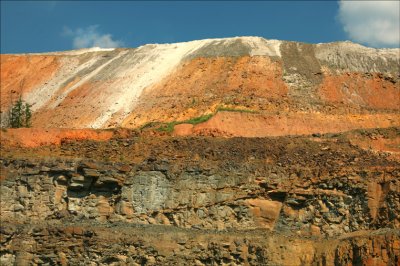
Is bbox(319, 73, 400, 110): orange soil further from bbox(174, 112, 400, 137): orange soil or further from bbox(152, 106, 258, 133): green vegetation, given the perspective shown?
bbox(152, 106, 258, 133): green vegetation

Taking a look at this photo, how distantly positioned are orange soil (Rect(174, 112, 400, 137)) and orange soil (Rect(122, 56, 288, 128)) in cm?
196

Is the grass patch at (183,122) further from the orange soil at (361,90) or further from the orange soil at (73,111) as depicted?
the orange soil at (361,90)

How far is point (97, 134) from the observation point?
36.2 meters

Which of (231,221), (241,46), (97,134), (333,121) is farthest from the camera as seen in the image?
(241,46)

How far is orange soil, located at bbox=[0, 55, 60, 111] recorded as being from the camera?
56656 mm

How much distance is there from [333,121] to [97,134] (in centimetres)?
1375

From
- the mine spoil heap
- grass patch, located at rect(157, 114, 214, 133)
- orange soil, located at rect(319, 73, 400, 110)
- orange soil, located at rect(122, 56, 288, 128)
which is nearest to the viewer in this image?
the mine spoil heap

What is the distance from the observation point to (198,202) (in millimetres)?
30375

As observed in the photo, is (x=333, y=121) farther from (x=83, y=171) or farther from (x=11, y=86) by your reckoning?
(x=11, y=86)

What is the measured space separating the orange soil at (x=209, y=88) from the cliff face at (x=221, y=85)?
0.06 metres

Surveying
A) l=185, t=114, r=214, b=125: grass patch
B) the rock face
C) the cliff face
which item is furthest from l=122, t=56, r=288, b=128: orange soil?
the rock face

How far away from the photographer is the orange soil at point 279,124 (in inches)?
1523

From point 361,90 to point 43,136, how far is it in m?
20.4

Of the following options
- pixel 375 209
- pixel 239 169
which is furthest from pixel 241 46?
pixel 375 209
